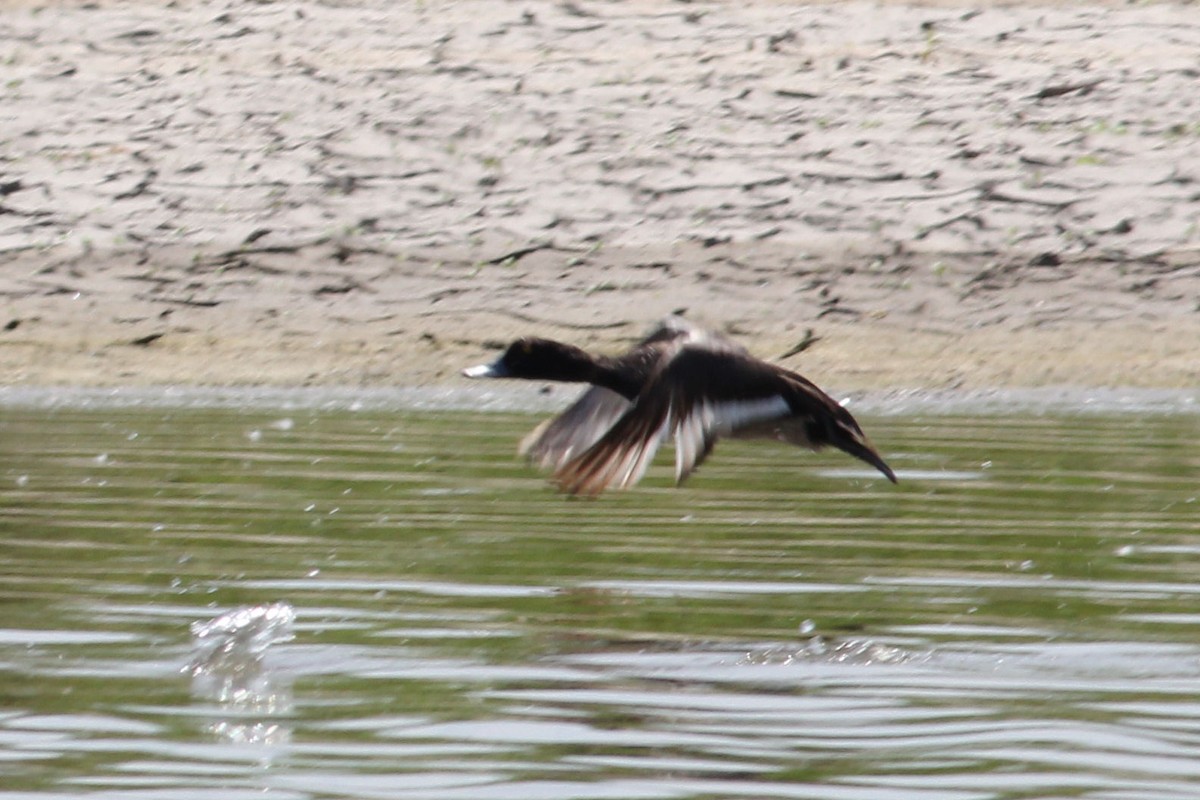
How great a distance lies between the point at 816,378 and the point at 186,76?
5.42m

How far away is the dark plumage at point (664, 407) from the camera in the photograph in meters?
7.23

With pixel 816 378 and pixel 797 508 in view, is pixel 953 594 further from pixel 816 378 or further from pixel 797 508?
pixel 816 378

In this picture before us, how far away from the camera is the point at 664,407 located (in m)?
7.31

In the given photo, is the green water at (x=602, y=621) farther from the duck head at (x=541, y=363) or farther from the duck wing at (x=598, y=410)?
the duck head at (x=541, y=363)

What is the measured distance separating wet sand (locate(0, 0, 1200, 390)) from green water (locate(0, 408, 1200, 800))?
2.56m

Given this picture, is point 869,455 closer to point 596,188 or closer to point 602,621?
point 602,621

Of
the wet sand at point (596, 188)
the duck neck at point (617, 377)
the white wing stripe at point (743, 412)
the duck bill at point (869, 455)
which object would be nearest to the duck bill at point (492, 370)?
the duck neck at point (617, 377)

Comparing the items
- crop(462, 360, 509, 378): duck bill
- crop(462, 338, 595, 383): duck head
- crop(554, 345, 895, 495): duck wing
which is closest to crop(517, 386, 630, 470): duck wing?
crop(462, 338, 595, 383): duck head

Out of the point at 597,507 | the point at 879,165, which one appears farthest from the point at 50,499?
the point at 879,165

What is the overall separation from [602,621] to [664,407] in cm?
60

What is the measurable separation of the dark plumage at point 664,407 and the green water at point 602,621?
1.39 feet

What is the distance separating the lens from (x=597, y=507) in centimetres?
1005

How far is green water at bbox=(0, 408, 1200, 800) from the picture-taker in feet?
18.1

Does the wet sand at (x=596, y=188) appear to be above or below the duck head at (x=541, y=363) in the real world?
below
